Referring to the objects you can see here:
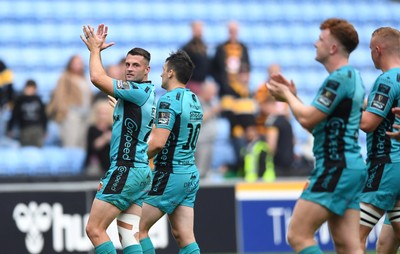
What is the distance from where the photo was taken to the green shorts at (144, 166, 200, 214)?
9453mm

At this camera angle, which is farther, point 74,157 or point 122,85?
point 74,157

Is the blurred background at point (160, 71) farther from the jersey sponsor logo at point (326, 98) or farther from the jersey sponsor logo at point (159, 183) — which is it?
the jersey sponsor logo at point (326, 98)

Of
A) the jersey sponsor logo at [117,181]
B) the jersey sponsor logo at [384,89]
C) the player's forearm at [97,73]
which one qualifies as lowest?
the jersey sponsor logo at [117,181]

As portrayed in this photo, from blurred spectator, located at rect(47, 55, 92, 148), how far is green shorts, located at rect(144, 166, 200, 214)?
21.6 ft

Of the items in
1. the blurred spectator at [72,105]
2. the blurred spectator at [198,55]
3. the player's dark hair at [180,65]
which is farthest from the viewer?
the blurred spectator at [198,55]

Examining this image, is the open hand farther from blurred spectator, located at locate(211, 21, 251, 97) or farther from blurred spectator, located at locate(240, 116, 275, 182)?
blurred spectator, located at locate(211, 21, 251, 97)

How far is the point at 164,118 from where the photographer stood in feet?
30.6

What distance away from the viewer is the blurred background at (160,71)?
1573 centimetres

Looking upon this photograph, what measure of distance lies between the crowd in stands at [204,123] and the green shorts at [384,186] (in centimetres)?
647

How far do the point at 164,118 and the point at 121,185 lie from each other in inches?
32.4

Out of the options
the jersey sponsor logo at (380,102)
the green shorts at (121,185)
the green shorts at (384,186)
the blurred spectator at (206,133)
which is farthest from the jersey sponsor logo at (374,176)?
the blurred spectator at (206,133)

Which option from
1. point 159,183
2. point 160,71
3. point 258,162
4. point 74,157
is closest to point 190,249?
point 159,183

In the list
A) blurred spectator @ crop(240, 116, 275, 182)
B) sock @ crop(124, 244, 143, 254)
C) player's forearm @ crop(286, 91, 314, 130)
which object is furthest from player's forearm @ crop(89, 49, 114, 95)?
blurred spectator @ crop(240, 116, 275, 182)

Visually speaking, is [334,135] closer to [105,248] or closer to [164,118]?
[164,118]
